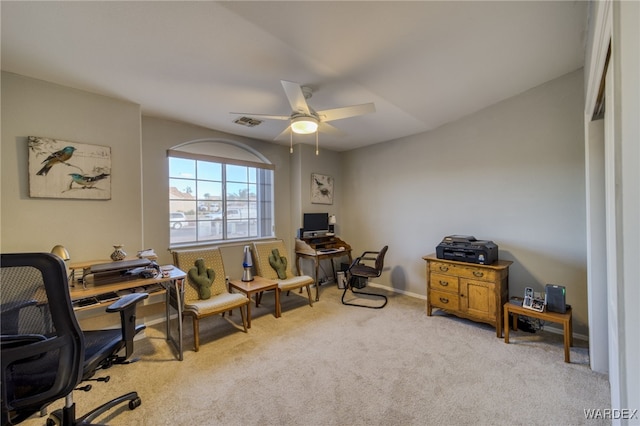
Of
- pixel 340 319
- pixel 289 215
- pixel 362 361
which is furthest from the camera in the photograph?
pixel 289 215

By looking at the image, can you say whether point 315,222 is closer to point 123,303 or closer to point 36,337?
point 123,303

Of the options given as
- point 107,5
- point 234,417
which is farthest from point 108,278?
point 107,5

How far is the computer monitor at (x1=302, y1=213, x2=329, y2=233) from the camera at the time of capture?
4465 millimetres

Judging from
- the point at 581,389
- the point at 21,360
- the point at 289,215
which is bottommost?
the point at 581,389

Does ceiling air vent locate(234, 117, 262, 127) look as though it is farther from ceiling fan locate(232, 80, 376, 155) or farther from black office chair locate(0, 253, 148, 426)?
black office chair locate(0, 253, 148, 426)

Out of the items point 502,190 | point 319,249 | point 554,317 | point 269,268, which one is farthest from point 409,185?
point 269,268

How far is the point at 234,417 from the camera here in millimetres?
1709

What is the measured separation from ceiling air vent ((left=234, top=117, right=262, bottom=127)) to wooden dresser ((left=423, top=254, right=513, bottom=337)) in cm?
286

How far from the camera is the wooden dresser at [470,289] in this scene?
2.80 meters

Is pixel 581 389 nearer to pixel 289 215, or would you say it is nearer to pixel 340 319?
pixel 340 319

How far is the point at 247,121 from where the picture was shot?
11.0ft

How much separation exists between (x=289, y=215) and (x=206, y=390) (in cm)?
303

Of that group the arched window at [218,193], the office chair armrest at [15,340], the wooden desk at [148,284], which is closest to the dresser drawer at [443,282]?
the arched window at [218,193]

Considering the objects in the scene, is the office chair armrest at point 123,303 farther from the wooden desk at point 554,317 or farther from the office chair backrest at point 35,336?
the wooden desk at point 554,317
